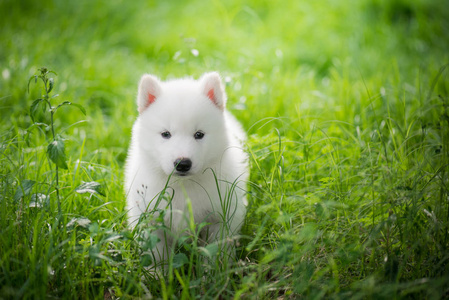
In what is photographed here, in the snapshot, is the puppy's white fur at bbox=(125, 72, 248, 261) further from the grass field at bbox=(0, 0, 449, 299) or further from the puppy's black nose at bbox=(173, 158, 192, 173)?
the grass field at bbox=(0, 0, 449, 299)

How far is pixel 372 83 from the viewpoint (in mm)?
4801

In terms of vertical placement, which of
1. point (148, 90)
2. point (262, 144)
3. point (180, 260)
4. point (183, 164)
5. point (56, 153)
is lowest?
point (180, 260)

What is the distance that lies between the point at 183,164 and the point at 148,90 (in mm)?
632

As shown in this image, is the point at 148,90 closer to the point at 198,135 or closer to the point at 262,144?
the point at 198,135

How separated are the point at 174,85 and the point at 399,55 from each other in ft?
14.8

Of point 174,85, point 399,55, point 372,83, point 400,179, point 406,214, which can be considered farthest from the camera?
point 399,55

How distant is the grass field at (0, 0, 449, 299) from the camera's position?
220cm

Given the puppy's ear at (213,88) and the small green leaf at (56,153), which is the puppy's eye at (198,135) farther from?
the small green leaf at (56,153)

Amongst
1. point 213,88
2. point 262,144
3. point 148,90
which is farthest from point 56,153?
point 262,144

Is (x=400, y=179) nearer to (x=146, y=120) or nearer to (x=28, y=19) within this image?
(x=146, y=120)

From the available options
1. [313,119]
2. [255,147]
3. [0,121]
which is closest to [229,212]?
[255,147]

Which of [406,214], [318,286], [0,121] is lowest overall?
[318,286]

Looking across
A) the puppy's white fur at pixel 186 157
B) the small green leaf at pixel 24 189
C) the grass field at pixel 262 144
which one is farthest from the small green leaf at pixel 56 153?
the puppy's white fur at pixel 186 157

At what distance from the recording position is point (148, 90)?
2715 mm
